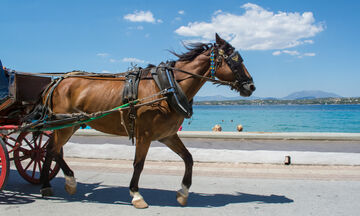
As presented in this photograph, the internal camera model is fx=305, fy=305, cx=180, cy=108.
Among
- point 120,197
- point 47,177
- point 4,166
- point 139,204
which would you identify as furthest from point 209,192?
point 4,166

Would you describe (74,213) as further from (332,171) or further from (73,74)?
(332,171)

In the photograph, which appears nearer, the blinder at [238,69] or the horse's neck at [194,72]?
the blinder at [238,69]

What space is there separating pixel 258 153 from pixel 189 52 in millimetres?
3631

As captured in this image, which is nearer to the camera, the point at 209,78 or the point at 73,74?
the point at 209,78

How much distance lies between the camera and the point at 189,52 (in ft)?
16.7

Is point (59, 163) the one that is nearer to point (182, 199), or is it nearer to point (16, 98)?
point (16, 98)

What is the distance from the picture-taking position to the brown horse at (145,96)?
15.3 feet

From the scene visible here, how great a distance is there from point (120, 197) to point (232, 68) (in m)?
2.83

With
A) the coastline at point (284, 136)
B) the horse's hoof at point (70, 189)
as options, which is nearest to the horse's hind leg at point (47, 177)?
the horse's hoof at point (70, 189)

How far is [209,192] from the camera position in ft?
17.7

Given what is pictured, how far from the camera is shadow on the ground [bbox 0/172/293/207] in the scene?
4844 mm

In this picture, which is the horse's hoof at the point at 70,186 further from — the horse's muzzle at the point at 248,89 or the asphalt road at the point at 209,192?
the horse's muzzle at the point at 248,89

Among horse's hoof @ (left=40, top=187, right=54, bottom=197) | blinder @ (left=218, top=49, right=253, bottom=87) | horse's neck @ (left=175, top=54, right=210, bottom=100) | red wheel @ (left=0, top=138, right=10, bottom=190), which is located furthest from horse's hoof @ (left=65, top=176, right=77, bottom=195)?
blinder @ (left=218, top=49, right=253, bottom=87)

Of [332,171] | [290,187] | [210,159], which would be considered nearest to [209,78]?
[290,187]
